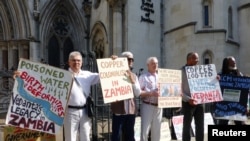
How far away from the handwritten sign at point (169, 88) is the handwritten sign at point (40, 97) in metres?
1.70

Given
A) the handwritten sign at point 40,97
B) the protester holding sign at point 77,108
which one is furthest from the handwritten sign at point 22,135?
the protester holding sign at point 77,108

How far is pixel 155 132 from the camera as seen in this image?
6.75m

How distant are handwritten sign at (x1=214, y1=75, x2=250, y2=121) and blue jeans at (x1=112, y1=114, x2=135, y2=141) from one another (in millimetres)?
1913

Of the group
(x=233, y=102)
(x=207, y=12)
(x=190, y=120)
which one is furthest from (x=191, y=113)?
(x=207, y=12)

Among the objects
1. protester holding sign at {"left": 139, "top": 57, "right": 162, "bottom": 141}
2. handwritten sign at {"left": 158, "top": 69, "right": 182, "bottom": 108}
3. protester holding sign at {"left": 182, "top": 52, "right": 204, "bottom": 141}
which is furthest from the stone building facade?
protester holding sign at {"left": 139, "top": 57, "right": 162, "bottom": 141}

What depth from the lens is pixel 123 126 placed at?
21.4 feet

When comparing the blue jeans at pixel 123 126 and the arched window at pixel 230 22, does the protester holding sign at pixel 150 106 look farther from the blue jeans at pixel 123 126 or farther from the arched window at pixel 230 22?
the arched window at pixel 230 22

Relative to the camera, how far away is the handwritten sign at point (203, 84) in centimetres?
705

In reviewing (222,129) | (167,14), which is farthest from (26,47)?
(222,129)

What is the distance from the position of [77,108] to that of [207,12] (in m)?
12.3

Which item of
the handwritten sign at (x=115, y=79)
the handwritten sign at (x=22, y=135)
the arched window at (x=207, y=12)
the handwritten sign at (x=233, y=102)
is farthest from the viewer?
the arched window at (x=207, y=12)

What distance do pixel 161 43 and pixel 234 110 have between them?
1165cm

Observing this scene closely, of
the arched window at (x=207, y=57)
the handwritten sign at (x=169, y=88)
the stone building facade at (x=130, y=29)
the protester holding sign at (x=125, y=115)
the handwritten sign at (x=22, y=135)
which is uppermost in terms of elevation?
the stone building facade at (x=130, y=29)

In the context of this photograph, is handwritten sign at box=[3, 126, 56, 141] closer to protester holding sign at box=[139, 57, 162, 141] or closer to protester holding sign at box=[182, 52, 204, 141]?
protester holding sign at box=[139, 57, 162, 141]
